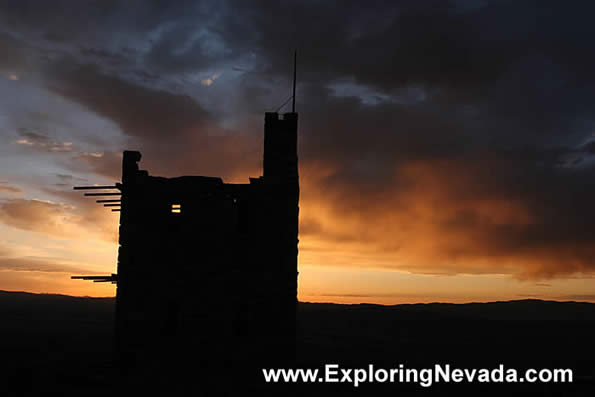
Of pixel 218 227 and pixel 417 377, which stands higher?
pixel 218 227

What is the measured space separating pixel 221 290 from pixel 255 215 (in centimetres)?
356

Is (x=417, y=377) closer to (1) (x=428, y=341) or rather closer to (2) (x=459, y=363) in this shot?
(2) (x=459, y=363)

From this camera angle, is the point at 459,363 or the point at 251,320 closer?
the point at 251,320

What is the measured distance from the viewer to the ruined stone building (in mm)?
20969

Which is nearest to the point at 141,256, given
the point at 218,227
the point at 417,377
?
the point at 218,227

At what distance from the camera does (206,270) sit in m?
21.3

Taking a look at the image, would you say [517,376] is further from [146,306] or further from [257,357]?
[146,306]

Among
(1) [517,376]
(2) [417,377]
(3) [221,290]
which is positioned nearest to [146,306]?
(3) [221,290]

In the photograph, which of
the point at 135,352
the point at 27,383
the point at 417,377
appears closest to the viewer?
the point at 135,352

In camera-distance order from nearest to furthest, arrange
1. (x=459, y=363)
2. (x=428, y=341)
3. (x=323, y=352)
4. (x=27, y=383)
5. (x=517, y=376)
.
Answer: (x=27, y=383) < (x=517, y=376) < (x=459, y=363) < (x=323, y=352) < (x=428, y=341)

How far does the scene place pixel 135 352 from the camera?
2094cm

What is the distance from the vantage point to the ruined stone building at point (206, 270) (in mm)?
20969

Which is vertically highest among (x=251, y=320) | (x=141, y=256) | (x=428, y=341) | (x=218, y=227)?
(x=218, y=227)

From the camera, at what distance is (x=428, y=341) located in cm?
6469
